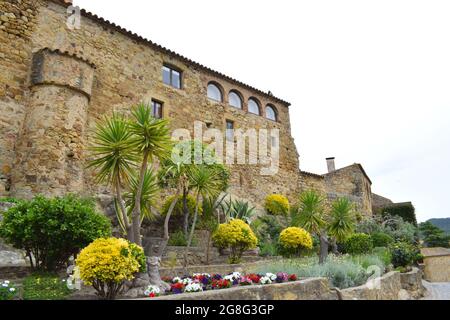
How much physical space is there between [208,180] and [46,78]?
6481 mm

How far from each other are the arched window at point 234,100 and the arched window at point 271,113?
2.43 meters

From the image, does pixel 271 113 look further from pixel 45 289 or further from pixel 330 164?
pixel 45 289

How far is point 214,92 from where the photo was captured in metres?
18.9

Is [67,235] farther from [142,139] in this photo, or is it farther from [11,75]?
[11,75]

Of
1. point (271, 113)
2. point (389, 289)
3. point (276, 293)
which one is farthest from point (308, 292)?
point (271, 113)

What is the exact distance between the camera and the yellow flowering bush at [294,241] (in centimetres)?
1187

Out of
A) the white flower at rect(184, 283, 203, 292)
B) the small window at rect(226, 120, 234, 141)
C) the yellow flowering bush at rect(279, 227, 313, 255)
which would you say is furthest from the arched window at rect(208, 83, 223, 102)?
the white flower at rect(184, 283, 203, 292)

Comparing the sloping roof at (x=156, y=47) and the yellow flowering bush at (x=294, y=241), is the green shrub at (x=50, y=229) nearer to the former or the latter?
the yellow flowering bush at (x=294, y=241)

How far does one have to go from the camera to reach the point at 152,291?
536 cm

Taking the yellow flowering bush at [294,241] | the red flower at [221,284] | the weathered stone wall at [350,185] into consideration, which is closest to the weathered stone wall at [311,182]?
the weathered stone wall at [350,185]

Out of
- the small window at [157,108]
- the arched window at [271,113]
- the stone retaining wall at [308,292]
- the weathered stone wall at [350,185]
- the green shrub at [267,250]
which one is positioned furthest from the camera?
the weathered stone wall at [350,185]

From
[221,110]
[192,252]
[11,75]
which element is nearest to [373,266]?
[192,252]

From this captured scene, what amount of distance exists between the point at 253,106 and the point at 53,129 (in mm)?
12437
